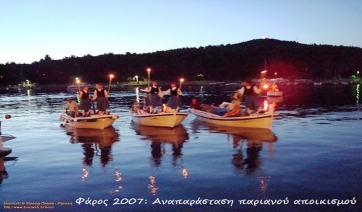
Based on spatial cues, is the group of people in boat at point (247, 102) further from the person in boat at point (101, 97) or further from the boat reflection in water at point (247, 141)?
the person in boat at point (101, 97)

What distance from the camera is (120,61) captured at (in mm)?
157750

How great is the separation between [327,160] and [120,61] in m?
150

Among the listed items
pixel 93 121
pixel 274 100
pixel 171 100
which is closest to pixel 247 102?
pixel 171 100

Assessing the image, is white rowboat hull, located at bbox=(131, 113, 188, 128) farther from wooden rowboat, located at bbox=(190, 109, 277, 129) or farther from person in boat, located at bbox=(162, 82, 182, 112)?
wooden rowboat, located at bbox=(190, 109, 277, 129)

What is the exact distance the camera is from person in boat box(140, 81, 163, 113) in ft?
69.1

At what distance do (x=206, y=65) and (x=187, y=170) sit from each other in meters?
132

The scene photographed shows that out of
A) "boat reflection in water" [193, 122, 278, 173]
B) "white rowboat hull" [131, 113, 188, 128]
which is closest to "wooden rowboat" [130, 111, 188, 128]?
"white rowboat hull" [131, 113, 188, 128]

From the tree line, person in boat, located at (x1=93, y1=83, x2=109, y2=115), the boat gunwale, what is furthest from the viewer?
the tree line

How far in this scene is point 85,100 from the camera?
20406mm

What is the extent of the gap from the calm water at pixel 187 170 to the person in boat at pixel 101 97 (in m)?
1.62

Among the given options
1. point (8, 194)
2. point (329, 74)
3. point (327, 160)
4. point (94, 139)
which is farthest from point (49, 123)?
point (329, 74)

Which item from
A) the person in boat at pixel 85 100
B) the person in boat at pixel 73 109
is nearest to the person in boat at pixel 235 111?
the person in boat at pixel 85 100

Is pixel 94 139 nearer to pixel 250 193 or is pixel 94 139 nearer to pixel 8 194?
pixel 8 194

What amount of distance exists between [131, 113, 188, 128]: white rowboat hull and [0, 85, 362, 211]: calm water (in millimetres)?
927
